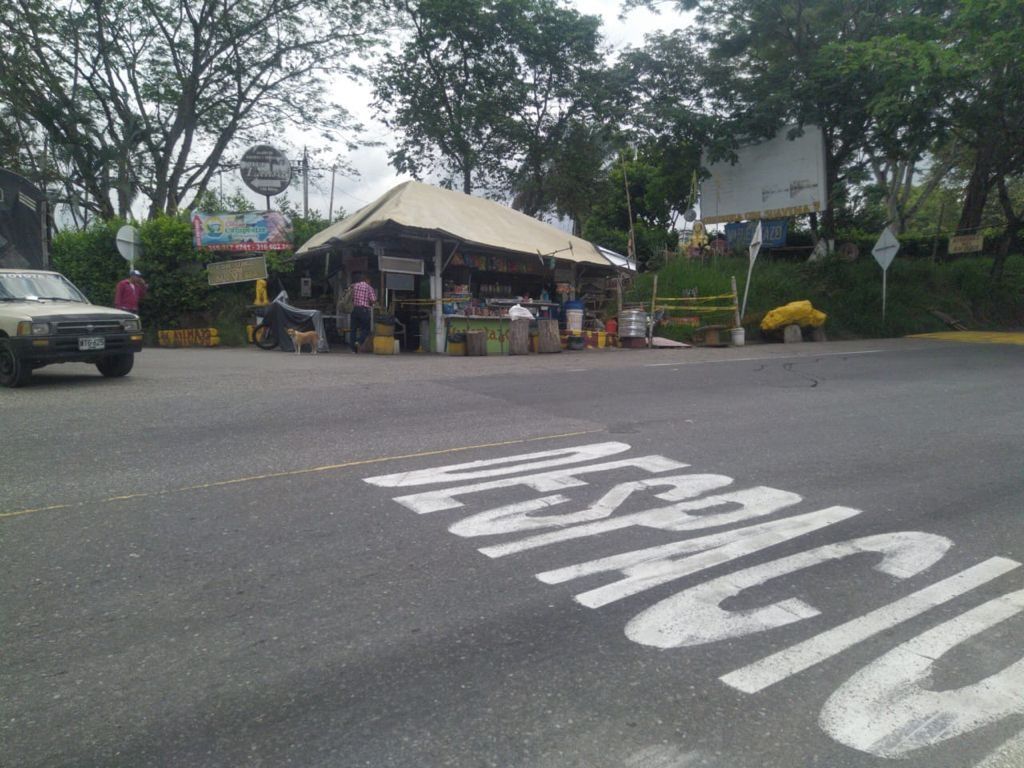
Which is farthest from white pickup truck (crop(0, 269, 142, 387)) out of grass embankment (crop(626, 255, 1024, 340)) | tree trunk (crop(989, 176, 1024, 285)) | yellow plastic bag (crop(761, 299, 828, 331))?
tree trunk (crop(989, 176, 1024, 285))

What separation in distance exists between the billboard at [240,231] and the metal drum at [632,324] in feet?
31.3

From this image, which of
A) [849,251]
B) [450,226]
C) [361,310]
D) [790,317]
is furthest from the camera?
[849,251]

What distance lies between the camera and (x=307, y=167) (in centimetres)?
2978

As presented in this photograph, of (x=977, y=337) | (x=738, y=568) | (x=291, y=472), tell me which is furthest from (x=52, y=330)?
(x=977, y=337)

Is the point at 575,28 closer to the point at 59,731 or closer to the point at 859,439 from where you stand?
the point at 859,439

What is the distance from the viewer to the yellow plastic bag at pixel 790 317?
22219 millimetres

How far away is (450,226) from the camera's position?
56.7ft

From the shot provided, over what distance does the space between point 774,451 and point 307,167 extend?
27.2 m

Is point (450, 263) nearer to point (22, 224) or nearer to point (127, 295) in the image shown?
point (127, 295)

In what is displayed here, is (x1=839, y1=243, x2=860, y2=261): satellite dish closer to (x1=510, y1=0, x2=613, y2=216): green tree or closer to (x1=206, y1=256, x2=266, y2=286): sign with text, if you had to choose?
(x1=510, y1=0, x2=613, y2=216): green tree

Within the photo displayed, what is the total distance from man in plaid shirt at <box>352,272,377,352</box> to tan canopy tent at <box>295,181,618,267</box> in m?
1.20

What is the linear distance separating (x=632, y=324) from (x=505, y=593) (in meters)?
17.1

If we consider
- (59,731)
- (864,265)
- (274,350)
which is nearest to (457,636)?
(59,731)

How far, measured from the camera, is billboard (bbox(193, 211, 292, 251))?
64.4ft
